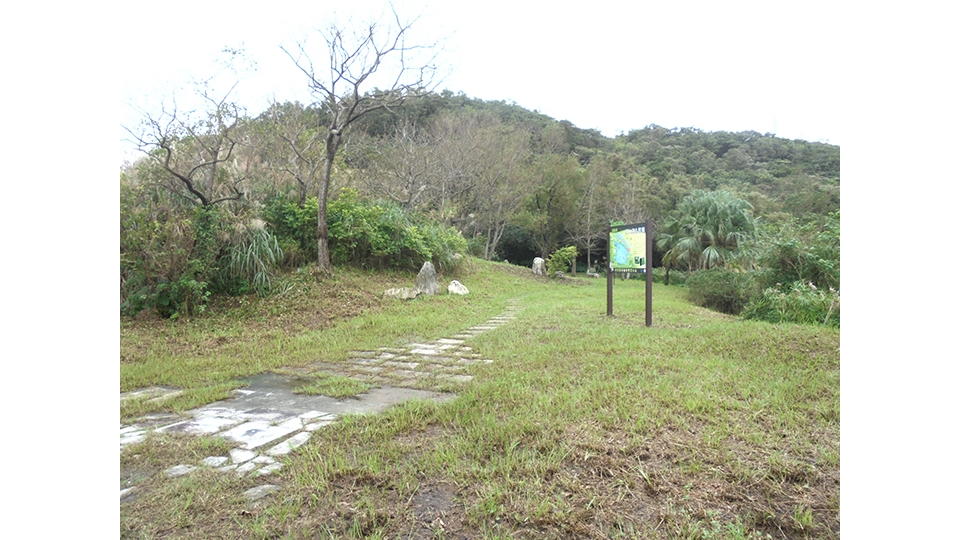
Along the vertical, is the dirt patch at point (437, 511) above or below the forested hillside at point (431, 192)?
below

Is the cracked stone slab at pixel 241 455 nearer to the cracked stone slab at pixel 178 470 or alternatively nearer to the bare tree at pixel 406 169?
the cracked stone slab at pixel 178 470

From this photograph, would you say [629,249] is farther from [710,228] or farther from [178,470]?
[710,228]

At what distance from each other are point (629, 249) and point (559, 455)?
14.6 feet

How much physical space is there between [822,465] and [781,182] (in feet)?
72.9

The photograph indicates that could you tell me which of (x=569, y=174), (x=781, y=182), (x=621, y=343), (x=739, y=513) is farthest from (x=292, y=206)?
(x=781, y=182)

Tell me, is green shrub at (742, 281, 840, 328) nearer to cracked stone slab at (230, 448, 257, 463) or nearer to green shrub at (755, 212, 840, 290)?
green shrub at (755, 212, 840, 290)

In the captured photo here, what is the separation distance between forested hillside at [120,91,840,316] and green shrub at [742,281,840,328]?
3.43 feet

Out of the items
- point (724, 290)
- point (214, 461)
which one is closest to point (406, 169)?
point (724, 290)

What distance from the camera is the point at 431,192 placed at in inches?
631

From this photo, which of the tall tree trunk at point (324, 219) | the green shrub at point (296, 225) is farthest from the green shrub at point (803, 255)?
the green shrub at point (296, 225)

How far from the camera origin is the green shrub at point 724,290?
30.8 feet

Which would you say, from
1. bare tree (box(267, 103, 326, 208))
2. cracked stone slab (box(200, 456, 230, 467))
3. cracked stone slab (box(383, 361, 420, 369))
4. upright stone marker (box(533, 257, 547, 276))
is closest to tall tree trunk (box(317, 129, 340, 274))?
bare tree (box(267, 103, 326, 208))

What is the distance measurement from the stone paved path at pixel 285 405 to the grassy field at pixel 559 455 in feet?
0.39
